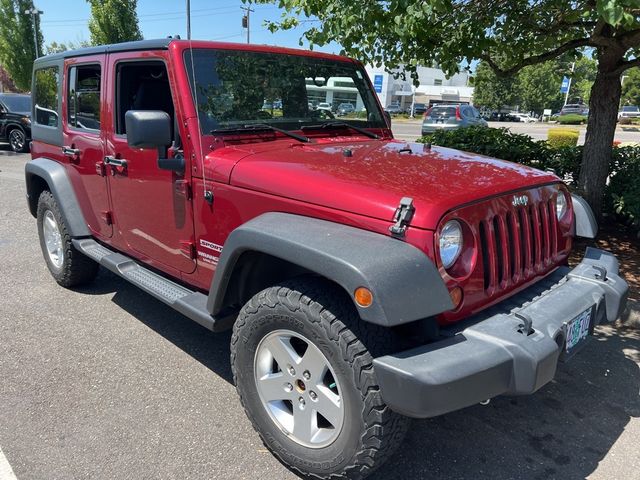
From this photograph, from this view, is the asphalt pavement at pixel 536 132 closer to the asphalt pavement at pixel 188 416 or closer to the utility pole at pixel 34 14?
the asphalt pavement at pixel 188 416

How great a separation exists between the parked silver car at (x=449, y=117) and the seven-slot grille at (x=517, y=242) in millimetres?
14776

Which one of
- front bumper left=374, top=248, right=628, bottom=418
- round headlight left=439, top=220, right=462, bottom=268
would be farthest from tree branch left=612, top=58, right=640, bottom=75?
round headlight left=439, top=220, right=462, bottom=268

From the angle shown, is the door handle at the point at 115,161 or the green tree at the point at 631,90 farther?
the green tree at the point at 631,90

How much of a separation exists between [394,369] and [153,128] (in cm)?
176

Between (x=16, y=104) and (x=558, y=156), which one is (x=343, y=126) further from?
(x=16, y=104)

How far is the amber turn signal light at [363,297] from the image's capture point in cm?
189

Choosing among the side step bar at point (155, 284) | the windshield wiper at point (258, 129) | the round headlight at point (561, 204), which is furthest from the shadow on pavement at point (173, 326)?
the round headlight at point (561, 204)

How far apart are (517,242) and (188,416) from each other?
198 centimetres

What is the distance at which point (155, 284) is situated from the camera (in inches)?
129

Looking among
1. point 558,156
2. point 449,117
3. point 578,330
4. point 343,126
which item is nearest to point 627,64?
point 558,156

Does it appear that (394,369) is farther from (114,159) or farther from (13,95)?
(13,95)

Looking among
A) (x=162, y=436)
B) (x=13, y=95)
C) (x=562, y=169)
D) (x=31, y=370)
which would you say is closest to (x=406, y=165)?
(x=162, y=436)

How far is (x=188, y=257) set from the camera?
308cm

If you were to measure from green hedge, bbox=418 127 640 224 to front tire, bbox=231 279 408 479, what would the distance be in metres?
4.33
